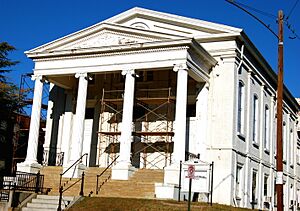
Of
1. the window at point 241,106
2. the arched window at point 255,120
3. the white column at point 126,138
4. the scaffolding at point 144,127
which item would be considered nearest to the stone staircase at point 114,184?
the white column at point 126,138

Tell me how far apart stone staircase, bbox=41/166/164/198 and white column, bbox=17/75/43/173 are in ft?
3.13

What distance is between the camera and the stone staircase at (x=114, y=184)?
24750mm

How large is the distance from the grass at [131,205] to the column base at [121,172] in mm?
3994

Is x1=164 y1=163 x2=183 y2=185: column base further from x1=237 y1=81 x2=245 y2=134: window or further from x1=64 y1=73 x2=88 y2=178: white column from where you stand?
x1=237 y1=81 x2=245 y2=134: window

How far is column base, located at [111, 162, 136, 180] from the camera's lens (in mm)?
26359

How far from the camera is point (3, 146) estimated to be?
4491cm

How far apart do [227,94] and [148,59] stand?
4954mm

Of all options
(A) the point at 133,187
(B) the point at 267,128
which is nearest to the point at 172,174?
(A) the point at 133,187

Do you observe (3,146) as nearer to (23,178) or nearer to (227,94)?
(23,178)

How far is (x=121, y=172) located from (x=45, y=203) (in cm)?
462

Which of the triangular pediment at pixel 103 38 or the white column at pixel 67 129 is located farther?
the white column at pixel 67 129

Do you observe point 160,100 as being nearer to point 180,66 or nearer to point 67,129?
point 180,66

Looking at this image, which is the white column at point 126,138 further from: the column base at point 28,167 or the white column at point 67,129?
the white column at point 67,129

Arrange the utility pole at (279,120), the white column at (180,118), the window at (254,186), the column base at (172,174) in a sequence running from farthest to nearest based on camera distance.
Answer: the window at (254,186)
the white column at (180,118)
the column base at (172,174)
the utility pole at (279,120)
